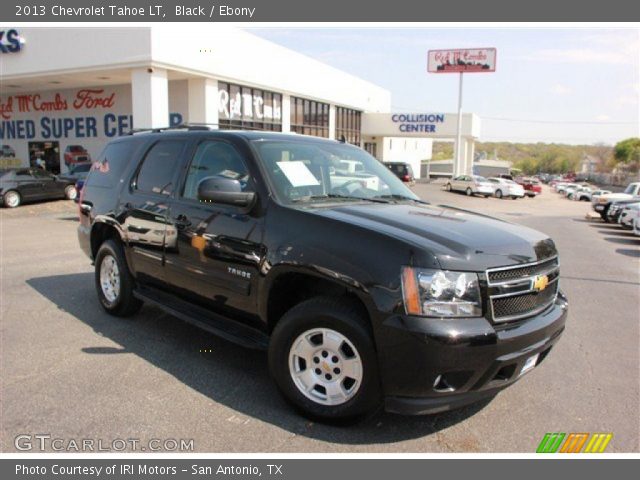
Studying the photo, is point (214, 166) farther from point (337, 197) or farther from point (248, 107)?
point (248, 107)

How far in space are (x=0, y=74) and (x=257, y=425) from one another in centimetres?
2374

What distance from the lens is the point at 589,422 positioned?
3623mm

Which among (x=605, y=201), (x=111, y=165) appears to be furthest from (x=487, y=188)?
(x=111, y=165)

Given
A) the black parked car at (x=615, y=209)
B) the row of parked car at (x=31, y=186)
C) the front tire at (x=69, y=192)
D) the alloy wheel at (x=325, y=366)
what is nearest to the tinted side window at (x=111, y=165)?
the alloy wheel at (x=325, y=366)

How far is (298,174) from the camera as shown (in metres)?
4.16

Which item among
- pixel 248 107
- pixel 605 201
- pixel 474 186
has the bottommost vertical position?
pixel 474 186

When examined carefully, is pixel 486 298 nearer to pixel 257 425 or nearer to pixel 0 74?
pixel 257 425

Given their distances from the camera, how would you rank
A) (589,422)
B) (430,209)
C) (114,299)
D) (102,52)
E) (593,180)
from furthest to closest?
(593,180), (102,52), (114,299), (430,209), (589,422)

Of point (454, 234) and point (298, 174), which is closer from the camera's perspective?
point (454, 234)

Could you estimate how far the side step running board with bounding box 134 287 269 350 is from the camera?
387cm

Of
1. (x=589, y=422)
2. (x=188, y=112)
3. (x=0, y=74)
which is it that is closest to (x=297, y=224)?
(x=589, y=422)

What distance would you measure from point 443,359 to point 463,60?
4910 centimetres

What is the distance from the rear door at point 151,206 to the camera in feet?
15.7

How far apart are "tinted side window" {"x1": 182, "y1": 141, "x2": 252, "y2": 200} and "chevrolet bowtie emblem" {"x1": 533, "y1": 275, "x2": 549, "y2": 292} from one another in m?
2.14
